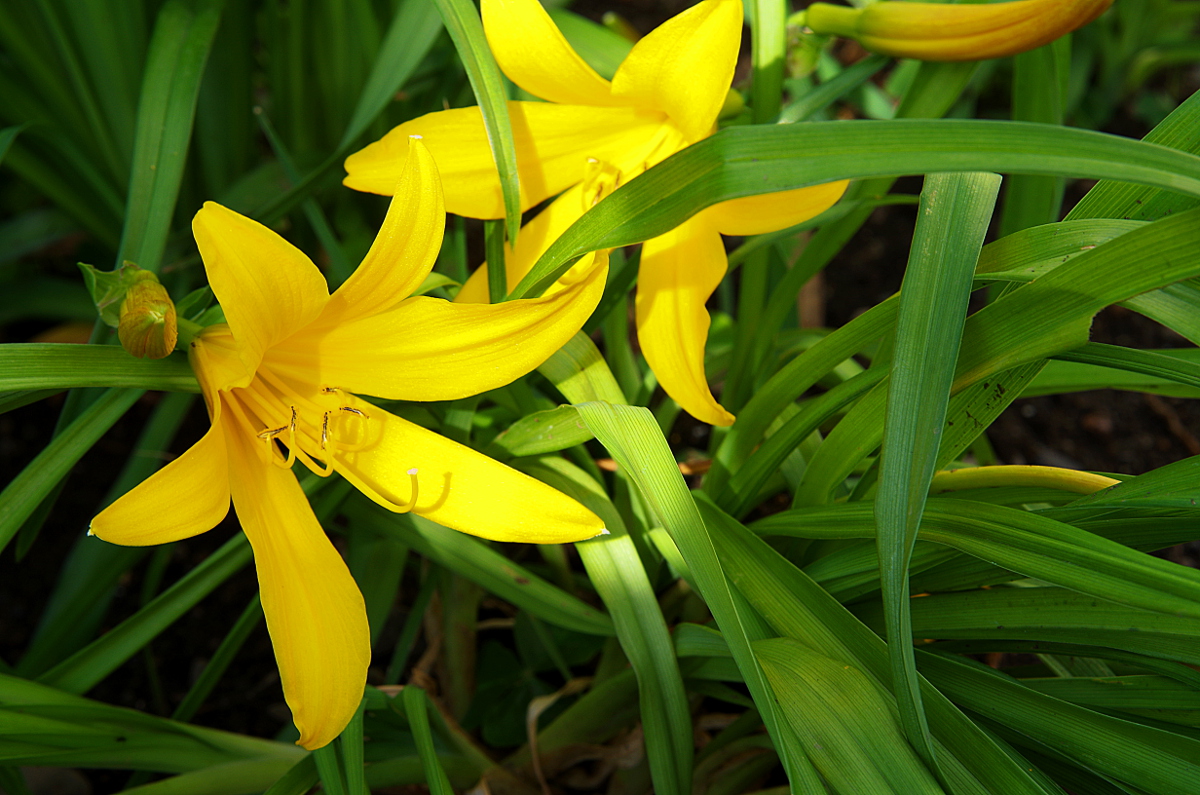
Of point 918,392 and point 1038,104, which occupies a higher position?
point 1038,104

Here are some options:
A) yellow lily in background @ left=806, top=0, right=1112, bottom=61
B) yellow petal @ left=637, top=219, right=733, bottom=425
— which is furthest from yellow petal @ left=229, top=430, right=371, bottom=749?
yellow lily in background @ left=806, top=0, right=1112, bottom=61

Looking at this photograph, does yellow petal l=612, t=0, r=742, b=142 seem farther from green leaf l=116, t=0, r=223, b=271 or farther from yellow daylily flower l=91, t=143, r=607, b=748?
green leaf l=116, t=0, r=223, b=271

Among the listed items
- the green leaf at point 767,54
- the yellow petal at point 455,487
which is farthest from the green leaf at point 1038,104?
the yellow petal at point 455,487

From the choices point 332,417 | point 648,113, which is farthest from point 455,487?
point 648,113

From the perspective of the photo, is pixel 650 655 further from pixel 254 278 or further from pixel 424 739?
pixel 254 278

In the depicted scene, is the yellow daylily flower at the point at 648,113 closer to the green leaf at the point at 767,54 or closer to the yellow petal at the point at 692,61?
the yellow petal at the point at 692,61

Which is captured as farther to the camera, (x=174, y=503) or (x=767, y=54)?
(x=767, y=54)

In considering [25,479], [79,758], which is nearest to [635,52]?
[25,479]
